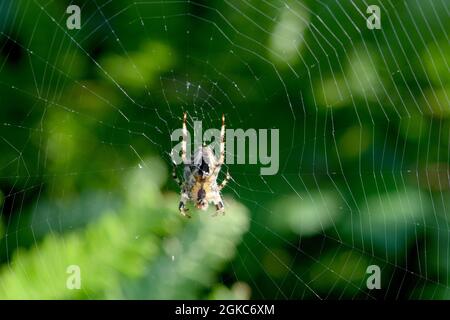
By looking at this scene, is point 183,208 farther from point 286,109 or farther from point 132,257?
point 132,257

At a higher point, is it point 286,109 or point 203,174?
point 286,109

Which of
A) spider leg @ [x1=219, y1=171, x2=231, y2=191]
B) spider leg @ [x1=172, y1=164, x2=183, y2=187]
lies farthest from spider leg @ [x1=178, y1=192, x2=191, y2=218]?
spider leg @ [x1=219, y1=171, x2=231, y2=191]

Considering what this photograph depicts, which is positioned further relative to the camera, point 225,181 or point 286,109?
point 225,181

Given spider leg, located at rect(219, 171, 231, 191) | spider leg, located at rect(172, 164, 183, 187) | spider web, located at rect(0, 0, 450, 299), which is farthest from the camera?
spider leg, located at rect(219, 171, 231, 191)

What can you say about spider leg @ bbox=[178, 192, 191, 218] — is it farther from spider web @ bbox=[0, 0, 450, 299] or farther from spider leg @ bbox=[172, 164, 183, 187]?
spider web @ bbox=[0, 0, 450, 299]

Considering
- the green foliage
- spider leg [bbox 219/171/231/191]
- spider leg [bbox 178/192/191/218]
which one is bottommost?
the green foliage

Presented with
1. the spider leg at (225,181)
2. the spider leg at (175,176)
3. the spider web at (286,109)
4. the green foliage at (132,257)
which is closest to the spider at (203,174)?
the spider leg at (225,181)

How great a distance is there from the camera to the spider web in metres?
2.62

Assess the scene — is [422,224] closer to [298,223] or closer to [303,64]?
[298,223]

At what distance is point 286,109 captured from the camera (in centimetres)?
280

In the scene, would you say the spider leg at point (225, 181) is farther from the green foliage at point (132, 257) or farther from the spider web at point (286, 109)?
the green foliage at point (132, 257)

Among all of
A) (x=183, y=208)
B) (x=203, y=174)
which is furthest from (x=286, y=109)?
(x=203, y=174)

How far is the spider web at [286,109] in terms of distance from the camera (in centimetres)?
262

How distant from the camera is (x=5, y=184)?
99.5 inches
